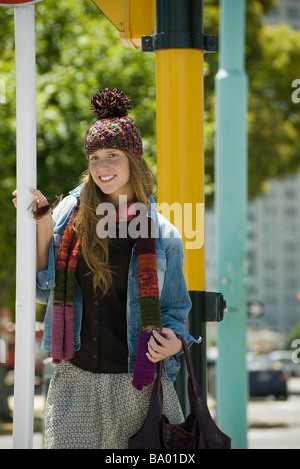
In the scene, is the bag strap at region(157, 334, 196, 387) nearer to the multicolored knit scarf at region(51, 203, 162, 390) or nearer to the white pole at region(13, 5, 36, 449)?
the multicolored knit scarf at region(51, 203, 162, 390)

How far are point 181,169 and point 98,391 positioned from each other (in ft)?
4.43

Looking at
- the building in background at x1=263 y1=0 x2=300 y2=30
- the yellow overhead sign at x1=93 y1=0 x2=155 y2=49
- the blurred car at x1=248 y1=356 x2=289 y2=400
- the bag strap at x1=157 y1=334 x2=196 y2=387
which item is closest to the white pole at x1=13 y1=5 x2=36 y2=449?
the bag strap at x1=157 y1=334 x2=196 y2=387

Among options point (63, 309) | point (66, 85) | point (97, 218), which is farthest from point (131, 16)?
point (66, 85)

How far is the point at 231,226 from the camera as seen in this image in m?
8.45

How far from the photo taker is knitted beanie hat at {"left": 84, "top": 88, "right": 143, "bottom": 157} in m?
3.44

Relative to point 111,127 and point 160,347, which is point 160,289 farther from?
point 111,127

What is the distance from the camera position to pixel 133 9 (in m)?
4.54

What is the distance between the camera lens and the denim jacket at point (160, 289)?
11.0 ft

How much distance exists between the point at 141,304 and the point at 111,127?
690 millimetres

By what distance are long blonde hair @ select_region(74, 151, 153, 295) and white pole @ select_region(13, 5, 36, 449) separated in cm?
23

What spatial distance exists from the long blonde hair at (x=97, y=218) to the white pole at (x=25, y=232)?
0.74 feet

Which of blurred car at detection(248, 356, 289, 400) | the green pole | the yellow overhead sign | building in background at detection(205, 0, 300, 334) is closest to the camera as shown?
the yellow overhead sign

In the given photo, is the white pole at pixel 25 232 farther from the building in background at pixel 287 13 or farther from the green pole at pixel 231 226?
the building in background at pixel 287 13

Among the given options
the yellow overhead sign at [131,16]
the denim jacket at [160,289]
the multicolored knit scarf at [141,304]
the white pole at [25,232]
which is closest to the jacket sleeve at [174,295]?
the denim jacket at [160,289]
